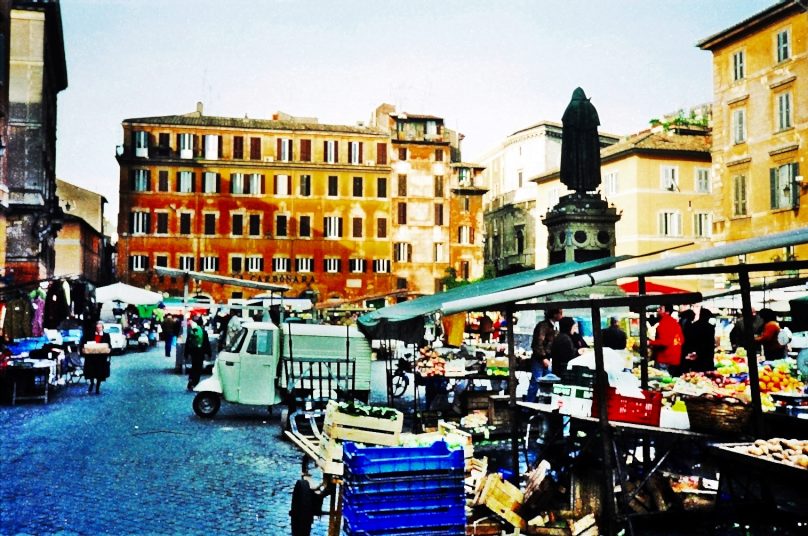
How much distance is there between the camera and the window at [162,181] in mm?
53969

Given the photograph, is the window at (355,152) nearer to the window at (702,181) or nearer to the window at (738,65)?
the window at (702,181)

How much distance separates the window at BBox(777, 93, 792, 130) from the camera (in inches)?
1198

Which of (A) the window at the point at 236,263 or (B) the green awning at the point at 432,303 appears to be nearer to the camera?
(B) the green awning at the point at 432,303

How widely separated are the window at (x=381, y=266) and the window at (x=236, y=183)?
406 inches

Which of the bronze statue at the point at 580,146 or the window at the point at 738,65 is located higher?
the window at the point at 738,65

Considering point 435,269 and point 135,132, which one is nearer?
point 135,132

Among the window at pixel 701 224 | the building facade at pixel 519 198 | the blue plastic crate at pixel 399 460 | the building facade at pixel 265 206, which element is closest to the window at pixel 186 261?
the building facade at pixel 265 206

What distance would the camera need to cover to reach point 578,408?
22.2ft

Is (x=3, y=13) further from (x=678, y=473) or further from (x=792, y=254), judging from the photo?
(x=792, y=254)

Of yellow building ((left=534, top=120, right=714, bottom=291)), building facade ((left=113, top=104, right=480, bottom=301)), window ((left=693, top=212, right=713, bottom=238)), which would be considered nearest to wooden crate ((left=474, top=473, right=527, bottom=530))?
yellow building ((left=534, top=120, right=714, bottom=291))

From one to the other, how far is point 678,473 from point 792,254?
75.3 feet

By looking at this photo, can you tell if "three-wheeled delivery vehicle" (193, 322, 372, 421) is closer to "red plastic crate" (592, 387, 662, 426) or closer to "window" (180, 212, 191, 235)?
"red plastic crate" (592, 387, 662, 426)

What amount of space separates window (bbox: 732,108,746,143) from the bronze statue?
16605 millimetres

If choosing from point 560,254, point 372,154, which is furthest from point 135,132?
point 560,254
